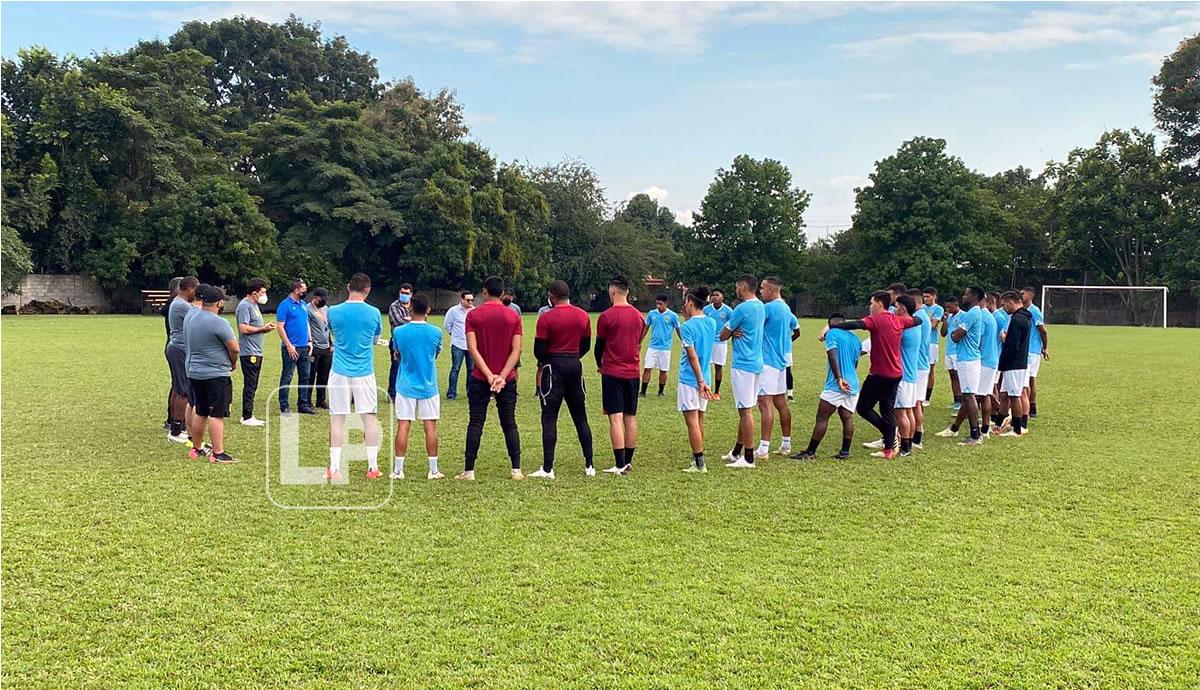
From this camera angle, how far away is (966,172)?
5003 centimetres

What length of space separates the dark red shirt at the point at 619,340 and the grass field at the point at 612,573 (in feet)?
3.44

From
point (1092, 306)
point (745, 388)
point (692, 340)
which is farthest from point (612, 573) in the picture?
point (1092, 306)

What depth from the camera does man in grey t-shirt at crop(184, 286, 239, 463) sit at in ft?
26.7

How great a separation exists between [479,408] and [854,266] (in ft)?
159

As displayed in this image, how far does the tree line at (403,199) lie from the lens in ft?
129

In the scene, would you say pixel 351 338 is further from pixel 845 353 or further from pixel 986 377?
pixel 986 377

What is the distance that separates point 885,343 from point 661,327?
16.7 ft

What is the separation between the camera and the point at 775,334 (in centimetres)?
868

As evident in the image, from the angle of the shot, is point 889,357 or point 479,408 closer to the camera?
point 479,408

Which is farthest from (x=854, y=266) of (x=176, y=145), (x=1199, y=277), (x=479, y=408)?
(x=479, y=408)

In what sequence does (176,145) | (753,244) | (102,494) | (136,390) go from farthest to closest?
1. (753,244)
2. (176,145)
3. (136,390)
4. (102,494)

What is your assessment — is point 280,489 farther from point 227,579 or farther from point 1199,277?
point 1199,277

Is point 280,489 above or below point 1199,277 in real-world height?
below

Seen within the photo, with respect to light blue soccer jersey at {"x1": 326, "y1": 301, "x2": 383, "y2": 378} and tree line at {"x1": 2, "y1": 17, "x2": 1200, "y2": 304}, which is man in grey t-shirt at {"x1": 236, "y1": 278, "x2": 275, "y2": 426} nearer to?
light blue soccer jersey at {"x1": 326, "y1": 301, "x2": 383, "y2": 378}
